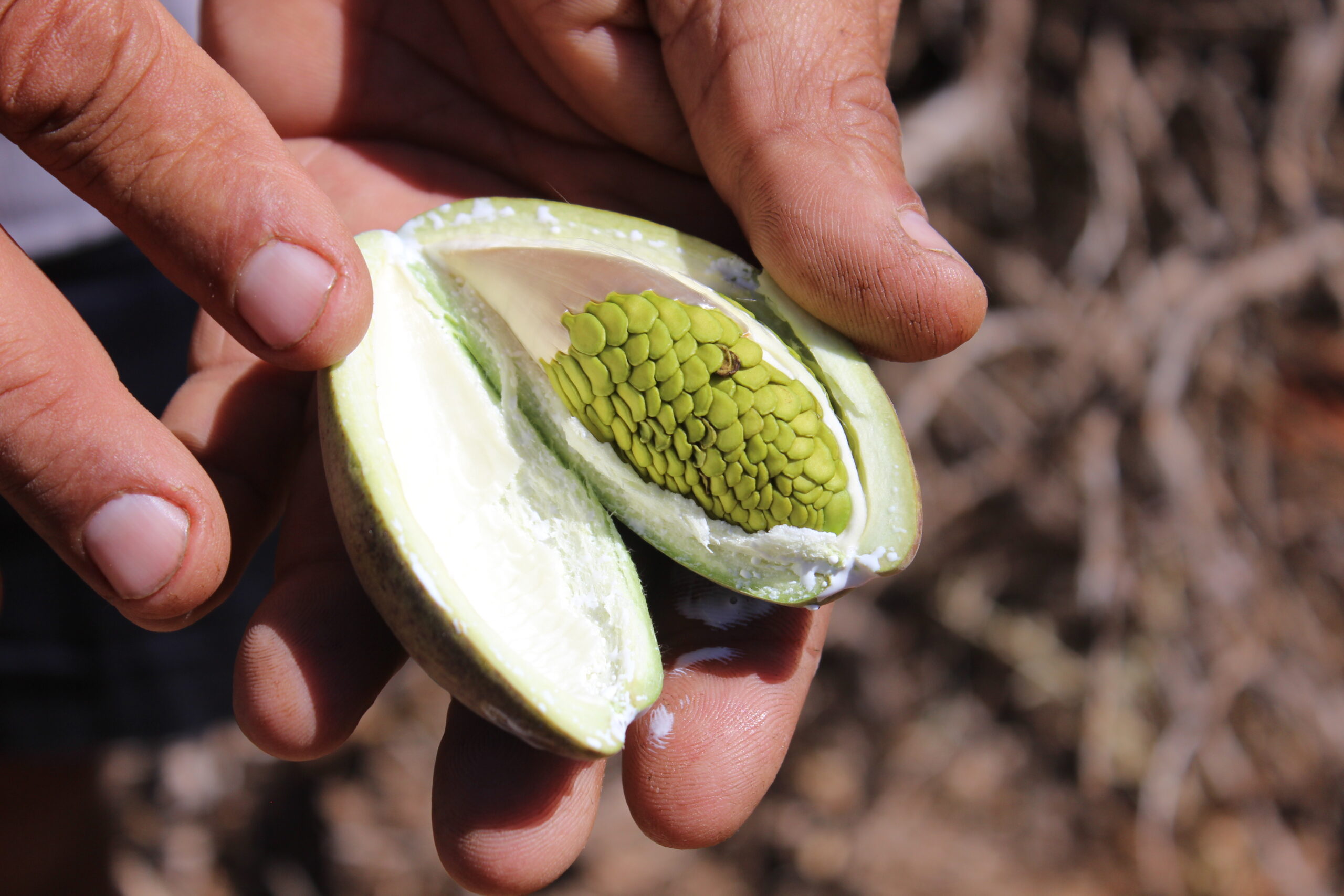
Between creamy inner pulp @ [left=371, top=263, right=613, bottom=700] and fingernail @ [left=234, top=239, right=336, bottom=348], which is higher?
fingernail @ [left=234, top=239, right=336, bottom=348]

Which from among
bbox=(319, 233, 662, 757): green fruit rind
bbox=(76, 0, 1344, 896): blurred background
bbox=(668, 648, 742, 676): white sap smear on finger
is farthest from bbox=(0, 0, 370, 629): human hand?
bbox=(76, 0, 1344, 896): blurred background

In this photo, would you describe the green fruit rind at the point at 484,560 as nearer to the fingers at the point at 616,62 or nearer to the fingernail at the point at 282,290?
the fingernail at the point at 282,290

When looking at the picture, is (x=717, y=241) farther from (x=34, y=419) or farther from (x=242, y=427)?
(x=34, y=419)

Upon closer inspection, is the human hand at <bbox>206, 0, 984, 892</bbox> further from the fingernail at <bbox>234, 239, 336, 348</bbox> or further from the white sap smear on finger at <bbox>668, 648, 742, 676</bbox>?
the fingernail at <bbox>234, 239, 336, 348</bbox>

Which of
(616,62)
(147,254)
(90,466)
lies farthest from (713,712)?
(616,62)

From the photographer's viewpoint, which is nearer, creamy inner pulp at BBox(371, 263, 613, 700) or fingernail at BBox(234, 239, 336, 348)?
fingernail at BBox(234, 239, 336, 348)

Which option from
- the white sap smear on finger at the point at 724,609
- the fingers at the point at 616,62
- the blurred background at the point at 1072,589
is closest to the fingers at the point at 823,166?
the fingers at the point at 616,62

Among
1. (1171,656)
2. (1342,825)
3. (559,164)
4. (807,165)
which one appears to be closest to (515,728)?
(807,165)

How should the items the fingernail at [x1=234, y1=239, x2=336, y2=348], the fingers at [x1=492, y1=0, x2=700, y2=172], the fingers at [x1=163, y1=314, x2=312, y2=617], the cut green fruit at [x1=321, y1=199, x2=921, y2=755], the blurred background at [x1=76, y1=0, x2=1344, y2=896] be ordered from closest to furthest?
the fingernail at [x1=234, y1=239, x2=336, y2=348] < the cut green fruit at [x1=321, y1=199, x2=921, y2=755] < the fingers at [x1=163, y1=314, x2=312, y2=617] < the fingers at [x1=492, y1=0, x2=700, y2=172] < the blurred background at [x1=76, y1=0, x2=1344, y2=896]
